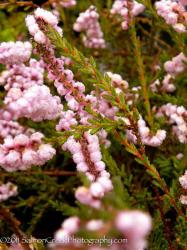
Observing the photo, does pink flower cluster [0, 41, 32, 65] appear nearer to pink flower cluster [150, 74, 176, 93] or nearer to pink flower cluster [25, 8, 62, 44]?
pink flower cluster [25, 8, 62, 44]

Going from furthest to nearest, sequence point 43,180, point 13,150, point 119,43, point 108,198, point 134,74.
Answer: point 119,43 < point 134,74 < point 43,180 < point 13,150 < point 108,198

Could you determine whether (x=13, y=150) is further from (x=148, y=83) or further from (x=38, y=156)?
(x=148, y=83)

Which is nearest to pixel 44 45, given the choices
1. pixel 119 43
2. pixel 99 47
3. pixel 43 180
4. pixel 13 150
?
pixel 13 150

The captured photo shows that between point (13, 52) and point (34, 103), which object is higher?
point (13, 52)

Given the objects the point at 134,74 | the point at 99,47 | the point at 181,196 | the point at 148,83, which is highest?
the point at 99,47

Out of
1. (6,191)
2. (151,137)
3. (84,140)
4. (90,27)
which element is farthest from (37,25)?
(90,27)

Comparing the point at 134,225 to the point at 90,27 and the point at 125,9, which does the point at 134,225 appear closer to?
the point at 125,9

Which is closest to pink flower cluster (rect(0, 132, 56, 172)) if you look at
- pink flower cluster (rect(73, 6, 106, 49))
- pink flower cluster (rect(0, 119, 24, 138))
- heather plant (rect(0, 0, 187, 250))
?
heather plant (rect(0, 0, 187, 250))

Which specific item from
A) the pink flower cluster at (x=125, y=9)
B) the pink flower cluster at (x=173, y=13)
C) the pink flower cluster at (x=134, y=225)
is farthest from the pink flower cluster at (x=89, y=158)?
the pink flower cluster at (x=125, y=9)

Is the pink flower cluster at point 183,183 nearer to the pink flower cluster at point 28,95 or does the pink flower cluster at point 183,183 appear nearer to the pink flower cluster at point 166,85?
the pink flower cluster at point 28,95
